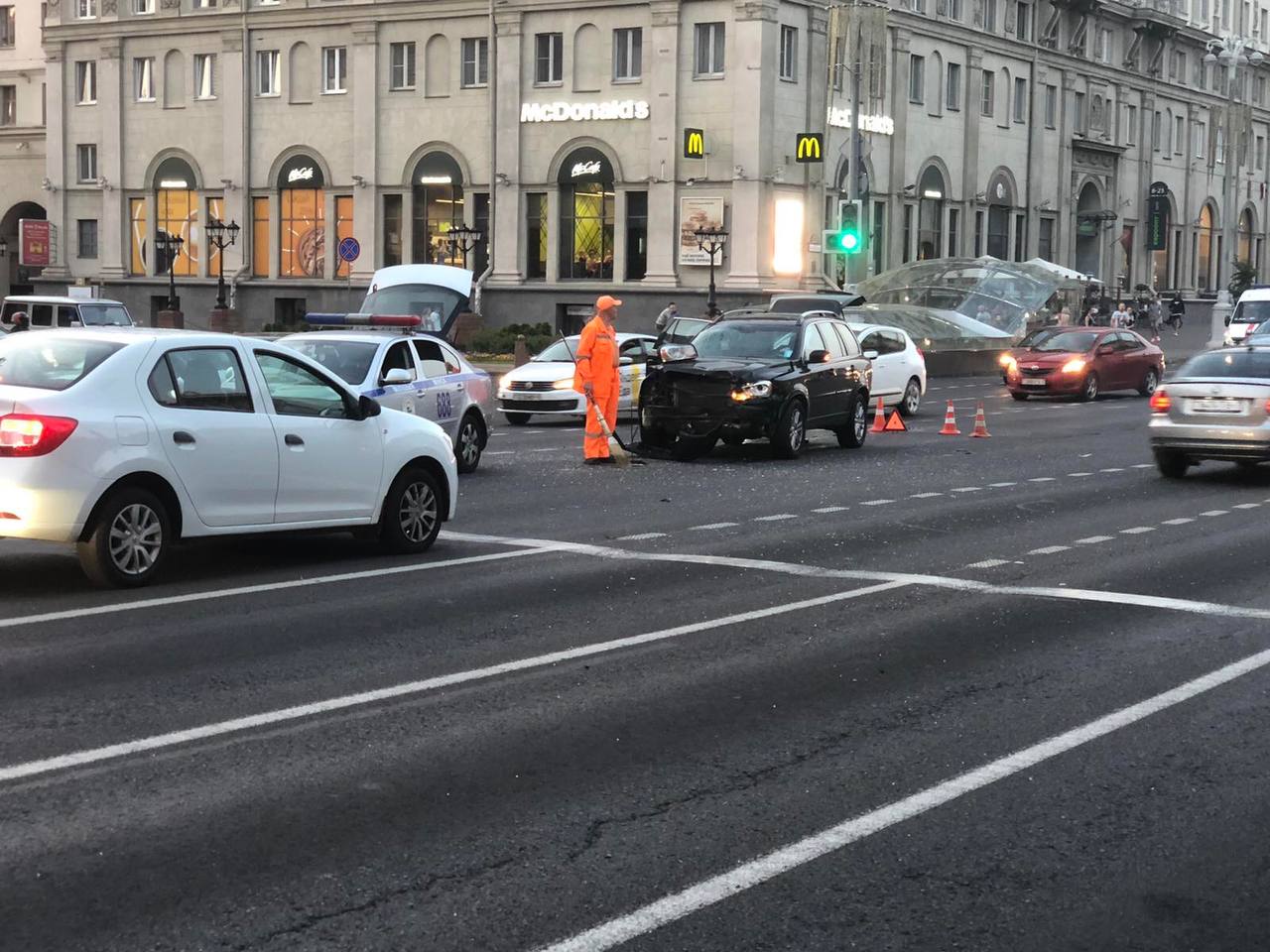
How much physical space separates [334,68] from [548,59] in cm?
837

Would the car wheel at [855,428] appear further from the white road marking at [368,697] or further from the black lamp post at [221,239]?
the black lamp post at [221,239]

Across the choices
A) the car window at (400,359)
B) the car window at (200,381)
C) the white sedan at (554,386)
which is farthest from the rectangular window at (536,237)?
the car window at (200,381)

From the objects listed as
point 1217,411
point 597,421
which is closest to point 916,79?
point 597,421

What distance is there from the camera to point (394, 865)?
Answer: 5.77 meters

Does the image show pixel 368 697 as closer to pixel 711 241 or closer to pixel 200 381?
pixel 200 381

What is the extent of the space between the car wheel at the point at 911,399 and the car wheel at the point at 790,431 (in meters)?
8.92

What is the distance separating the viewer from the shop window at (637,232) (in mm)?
57625

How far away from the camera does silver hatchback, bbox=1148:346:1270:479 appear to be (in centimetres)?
1898

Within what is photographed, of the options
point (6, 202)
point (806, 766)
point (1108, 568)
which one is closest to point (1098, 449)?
point (1108, 568)

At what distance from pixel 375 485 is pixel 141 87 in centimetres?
5760

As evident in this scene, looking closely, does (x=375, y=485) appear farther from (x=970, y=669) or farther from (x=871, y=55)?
(x=871, y=55)

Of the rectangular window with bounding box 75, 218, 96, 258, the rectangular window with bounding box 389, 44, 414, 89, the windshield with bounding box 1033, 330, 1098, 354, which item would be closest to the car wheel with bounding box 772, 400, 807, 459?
the windshield with bounding box 1033, 330, 1098, 354

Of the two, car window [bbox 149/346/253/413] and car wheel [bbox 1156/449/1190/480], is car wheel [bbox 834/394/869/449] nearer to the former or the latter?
car wheel [bbox 1156/449/1190/480]

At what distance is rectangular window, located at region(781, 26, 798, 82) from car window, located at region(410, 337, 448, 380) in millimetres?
38474
